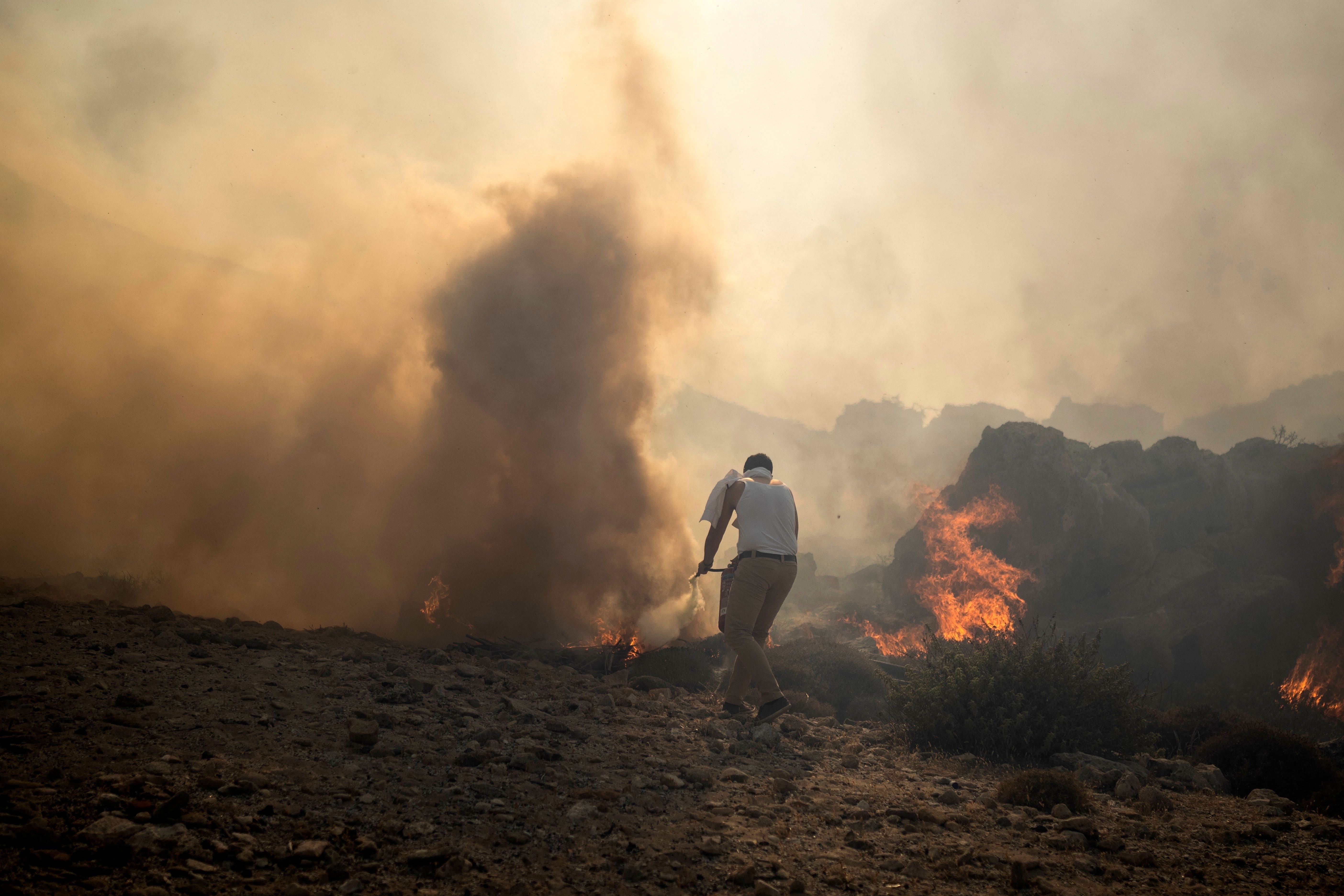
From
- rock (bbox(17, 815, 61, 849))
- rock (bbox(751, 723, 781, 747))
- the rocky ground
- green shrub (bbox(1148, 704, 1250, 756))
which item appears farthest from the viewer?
green shrub (bbox(1148, 704, 1250, 756))

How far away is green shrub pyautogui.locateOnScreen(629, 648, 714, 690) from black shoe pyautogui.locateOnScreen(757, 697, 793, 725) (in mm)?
2556

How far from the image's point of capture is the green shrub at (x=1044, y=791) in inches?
205

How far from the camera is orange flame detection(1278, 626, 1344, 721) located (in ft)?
49.6

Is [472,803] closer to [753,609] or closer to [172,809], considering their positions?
[172,809]

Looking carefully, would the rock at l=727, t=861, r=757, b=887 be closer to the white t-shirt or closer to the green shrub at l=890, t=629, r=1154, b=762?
the white t-shirt

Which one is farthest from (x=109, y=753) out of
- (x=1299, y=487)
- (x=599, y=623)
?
(x=1299, y=487)

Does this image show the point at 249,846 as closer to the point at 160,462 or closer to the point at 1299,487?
the point at 160,462

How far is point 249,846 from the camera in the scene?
306 centimetres

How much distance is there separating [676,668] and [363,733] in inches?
242

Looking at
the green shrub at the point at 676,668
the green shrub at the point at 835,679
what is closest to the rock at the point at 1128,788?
the green shrub at the point at 835,679

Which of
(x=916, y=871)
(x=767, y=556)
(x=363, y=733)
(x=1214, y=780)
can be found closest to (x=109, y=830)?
(x=363, y=733)

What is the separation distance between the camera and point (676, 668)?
1029cm

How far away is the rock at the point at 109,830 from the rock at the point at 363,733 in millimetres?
1672

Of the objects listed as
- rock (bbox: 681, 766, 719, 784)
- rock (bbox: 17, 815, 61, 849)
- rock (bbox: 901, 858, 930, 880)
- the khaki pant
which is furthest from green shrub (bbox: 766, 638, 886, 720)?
rock (bbox: 17, 815, 61, 849)
